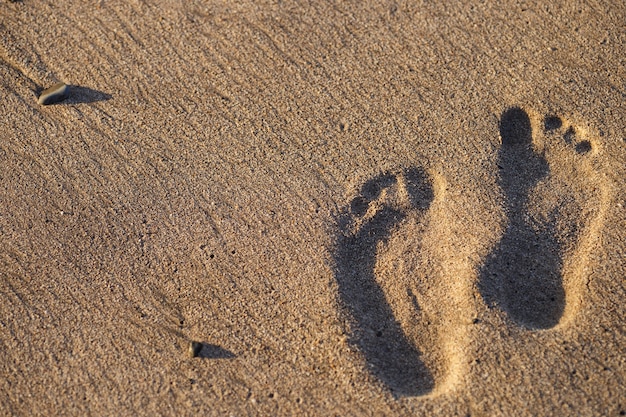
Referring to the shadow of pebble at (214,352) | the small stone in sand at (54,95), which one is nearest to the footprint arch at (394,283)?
the shadow of pebble at (214,352)

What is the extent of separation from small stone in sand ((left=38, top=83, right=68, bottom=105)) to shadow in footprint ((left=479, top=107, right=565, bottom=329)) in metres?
1.95

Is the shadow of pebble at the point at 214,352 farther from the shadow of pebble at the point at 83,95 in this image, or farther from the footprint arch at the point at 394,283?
the shadow of pebble at the point at 83,95

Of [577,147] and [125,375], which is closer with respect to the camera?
[125,375]

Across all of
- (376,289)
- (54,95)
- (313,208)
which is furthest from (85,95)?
(376,289)

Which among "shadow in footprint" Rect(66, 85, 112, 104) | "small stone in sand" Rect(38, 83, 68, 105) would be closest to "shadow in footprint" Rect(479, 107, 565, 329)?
"shadow in footprint" Rect(66, 85, 112, 104)

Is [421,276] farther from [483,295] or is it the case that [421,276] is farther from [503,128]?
[503,128]

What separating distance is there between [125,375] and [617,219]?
203 centimetres

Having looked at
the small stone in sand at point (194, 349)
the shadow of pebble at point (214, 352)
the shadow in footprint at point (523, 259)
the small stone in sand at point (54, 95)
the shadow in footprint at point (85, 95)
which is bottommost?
the shadow in footprint at point (523, 259)

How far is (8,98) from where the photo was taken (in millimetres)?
3164

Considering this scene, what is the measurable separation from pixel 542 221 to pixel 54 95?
2197mm

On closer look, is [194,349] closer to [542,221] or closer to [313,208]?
[313,208]

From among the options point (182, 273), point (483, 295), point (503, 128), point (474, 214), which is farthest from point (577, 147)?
point (182, 273)

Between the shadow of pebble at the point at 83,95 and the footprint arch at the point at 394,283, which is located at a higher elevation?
the shadow of pebble at the point at 83,95

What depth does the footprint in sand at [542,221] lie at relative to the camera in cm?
265
